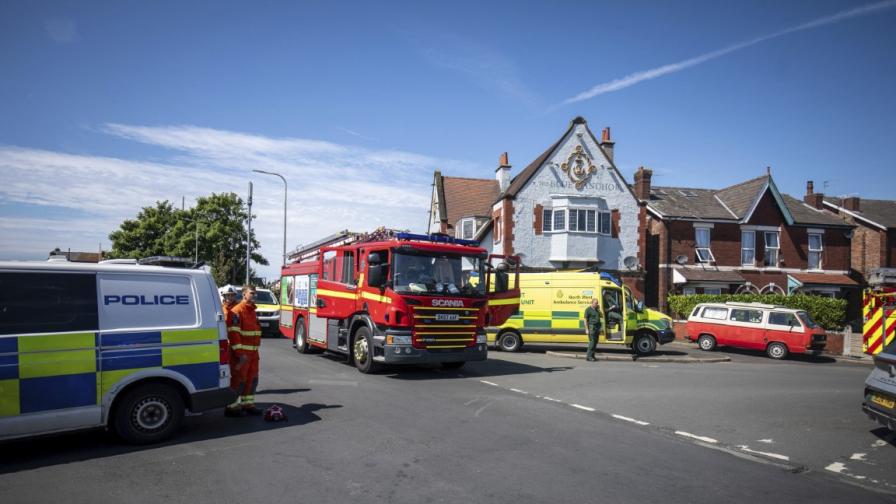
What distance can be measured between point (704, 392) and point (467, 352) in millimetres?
4702

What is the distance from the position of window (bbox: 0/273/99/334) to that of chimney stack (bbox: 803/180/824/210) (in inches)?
1670

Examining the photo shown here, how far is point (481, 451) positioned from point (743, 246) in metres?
32.1

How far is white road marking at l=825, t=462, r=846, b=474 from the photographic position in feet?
20.4

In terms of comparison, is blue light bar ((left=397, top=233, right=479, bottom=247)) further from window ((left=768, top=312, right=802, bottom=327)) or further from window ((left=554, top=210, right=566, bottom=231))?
window ((left=554, top=210, right=566, bottom=231))

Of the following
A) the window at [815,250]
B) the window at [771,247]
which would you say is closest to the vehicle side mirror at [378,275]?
the window at [771,247]

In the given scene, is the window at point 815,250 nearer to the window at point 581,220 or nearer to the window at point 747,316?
the window at point 581,220

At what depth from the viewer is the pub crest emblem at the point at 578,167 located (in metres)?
31.8

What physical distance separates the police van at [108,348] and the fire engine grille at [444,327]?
4.94 m

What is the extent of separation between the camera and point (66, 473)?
5.54 metres

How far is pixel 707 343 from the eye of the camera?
72.7 ft

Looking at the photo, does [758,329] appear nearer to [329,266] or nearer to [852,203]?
[329,266]

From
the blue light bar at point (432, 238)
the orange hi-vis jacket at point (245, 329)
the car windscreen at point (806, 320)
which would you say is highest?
the blue light bar at point (432, 238)

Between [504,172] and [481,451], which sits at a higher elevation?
[504,172]

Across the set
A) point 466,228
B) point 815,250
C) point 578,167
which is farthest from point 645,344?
point 815,250
